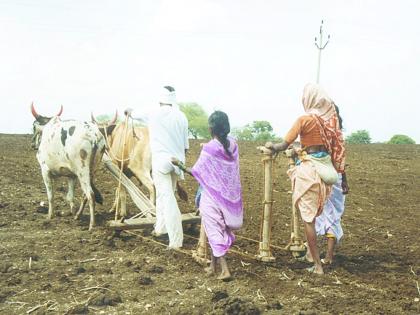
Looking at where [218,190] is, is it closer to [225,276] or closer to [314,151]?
[225,276]

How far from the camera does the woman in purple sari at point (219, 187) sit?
5.50 meters

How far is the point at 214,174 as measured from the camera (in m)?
5.56

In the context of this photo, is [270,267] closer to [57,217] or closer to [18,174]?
[57,217]

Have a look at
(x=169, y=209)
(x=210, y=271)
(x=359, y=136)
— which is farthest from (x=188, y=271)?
(x=359, y=136)

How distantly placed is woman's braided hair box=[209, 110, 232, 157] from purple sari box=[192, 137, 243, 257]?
0.18ft

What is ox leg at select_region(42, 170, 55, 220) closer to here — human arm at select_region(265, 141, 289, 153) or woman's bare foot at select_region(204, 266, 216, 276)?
woman's bare foot at select_region(204, 266, 216, 276)

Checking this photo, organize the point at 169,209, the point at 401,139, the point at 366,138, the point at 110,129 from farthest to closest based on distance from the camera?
the point at 366,138
the point at 401,139
the point at 110,129
the point at 169,209

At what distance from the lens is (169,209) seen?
646 centimetres

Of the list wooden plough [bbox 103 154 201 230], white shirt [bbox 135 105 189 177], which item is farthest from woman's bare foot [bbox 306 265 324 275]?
white shirt [bbox 135 105 189 177]

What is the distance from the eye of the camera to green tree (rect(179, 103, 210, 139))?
38875mm

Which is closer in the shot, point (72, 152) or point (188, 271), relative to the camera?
point (188, 271)

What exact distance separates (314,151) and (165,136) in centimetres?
185

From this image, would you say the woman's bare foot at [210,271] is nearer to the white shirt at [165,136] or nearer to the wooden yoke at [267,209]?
the wooden yoke at [267,209]

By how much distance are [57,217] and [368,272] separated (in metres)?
4.72
